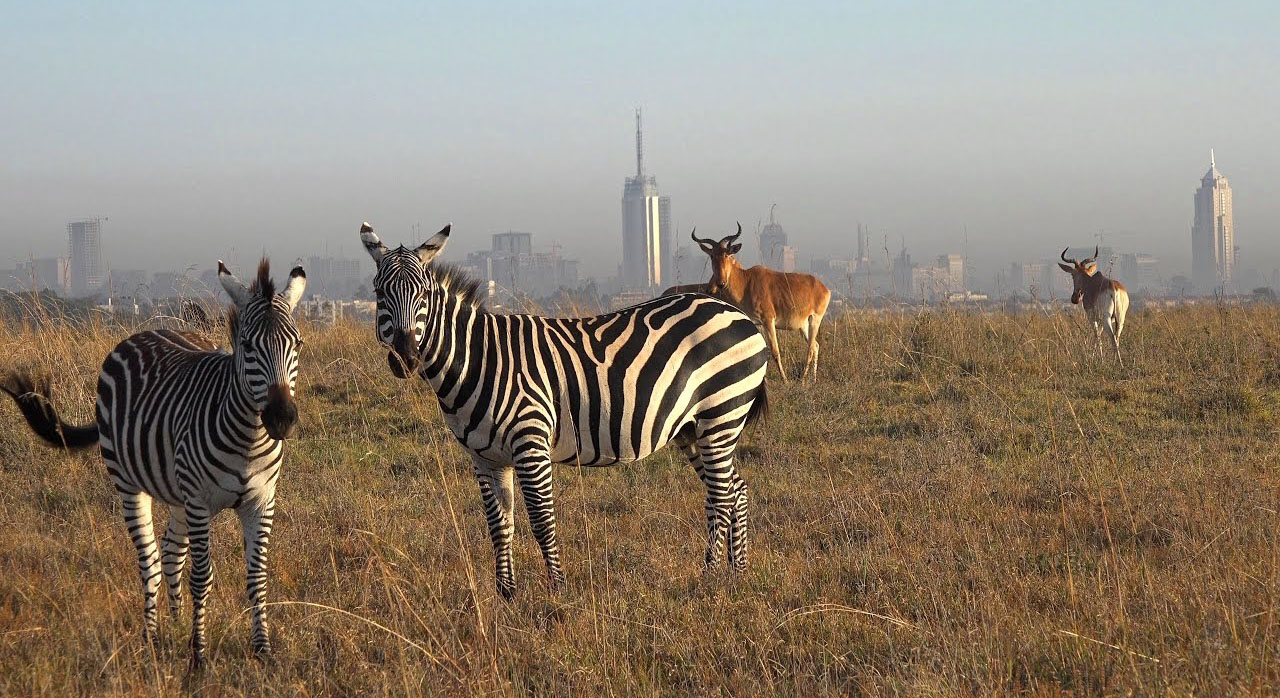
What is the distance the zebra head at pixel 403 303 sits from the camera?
532 cm

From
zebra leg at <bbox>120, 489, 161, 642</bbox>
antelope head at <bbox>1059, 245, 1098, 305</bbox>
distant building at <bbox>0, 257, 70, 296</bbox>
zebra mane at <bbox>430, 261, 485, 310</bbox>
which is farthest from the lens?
antelope head at <bbox>1059, 245, 1098, 305</bbox>

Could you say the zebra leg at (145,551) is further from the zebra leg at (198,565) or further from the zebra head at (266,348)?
the zebra head at (266,348)

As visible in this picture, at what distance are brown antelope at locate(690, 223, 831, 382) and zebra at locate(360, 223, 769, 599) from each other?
30.4 ft

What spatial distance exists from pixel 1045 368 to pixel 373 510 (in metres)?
8.48

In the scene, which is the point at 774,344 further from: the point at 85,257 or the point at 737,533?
the point at 85,257

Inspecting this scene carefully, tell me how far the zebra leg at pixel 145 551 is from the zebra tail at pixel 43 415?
2.87ft

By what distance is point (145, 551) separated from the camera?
5227mm

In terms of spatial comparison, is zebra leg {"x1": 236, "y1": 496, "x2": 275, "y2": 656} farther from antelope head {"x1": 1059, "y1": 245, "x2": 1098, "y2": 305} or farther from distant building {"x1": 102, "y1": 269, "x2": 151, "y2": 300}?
antelope head {"x1": 1059, "y1": 245, "x2": 1098, "y2": 305}

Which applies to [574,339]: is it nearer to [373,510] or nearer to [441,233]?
[441,233]

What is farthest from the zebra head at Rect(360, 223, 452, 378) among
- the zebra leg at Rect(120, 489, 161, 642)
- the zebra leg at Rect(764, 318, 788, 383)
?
the zebra leg at Rect(764, 318, 788, 383)

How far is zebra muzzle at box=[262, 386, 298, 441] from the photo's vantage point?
437cm

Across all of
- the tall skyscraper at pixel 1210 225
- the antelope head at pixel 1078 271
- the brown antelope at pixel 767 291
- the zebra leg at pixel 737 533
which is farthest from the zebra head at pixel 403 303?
the tall skyscraper at pixel 1210 225

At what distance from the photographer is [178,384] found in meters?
5.25

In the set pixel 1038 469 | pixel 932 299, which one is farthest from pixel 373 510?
pixel 932 299
